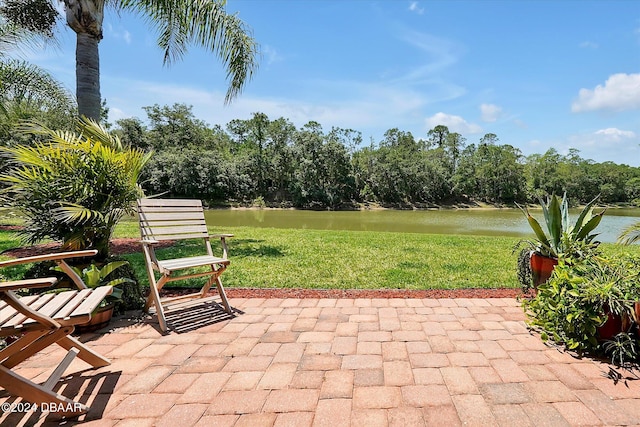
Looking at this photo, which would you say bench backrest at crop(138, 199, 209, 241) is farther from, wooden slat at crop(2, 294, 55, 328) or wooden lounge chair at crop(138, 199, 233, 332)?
wooden slat at crop(2, 294, 55, 328)

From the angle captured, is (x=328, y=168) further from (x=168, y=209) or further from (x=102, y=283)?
(x=102, y=283)

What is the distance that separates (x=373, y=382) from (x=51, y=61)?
11.2 m

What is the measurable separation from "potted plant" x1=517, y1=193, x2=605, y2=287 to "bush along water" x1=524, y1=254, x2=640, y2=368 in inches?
14.4

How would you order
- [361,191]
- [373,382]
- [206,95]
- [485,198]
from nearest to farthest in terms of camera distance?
[373,382] → [206,95] → [361,191] → [485,198]

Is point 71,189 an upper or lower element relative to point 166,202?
upper

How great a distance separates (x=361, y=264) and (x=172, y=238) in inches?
121

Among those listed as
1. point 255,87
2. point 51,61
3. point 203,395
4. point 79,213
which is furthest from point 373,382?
point 51,61

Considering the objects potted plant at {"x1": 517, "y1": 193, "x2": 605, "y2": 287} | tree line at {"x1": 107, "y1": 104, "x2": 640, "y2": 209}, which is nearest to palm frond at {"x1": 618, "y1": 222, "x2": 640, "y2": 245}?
potted plant at {"x1": 517, "y1": 193, "x2": 605, "y2": 287}

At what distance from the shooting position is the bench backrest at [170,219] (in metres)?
3.18

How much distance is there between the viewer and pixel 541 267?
10.1 feet

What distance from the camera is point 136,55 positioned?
7262mm

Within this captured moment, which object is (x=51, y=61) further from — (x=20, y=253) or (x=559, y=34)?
(x=559, y=34)

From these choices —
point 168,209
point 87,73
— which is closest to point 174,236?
point 168,209

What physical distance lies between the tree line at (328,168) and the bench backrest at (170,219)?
26476 mm
